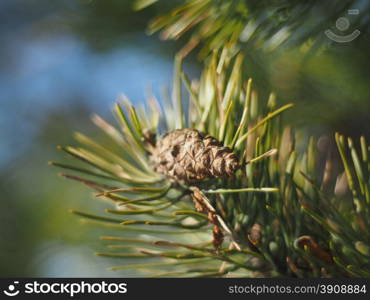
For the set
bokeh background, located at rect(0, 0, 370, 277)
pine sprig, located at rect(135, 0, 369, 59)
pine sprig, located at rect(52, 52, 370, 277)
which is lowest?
pine sprig, located at rect(52, 52, 370, 277)

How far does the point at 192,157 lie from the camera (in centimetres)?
28

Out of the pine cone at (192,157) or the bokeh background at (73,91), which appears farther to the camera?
the bokeh background at (73,91)

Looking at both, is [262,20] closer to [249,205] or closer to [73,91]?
[249,205]

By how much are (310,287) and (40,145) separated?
95 centimetres

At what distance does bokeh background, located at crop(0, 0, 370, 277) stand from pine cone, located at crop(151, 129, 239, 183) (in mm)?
82

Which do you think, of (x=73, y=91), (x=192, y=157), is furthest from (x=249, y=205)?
(x=73, y=91)

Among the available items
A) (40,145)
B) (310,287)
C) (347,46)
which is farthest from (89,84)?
(310,287)

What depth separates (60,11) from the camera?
0.69 meters

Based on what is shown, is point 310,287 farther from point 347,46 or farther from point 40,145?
point 40,145

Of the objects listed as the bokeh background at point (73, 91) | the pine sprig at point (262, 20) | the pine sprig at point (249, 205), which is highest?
the bokeh background at point (73, 91)

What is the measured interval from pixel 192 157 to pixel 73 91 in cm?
109

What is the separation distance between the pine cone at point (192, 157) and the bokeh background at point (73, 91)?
0.27 ft

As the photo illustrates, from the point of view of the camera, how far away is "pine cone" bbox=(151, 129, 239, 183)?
26 cm

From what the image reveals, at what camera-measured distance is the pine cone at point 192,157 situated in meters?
0.26
